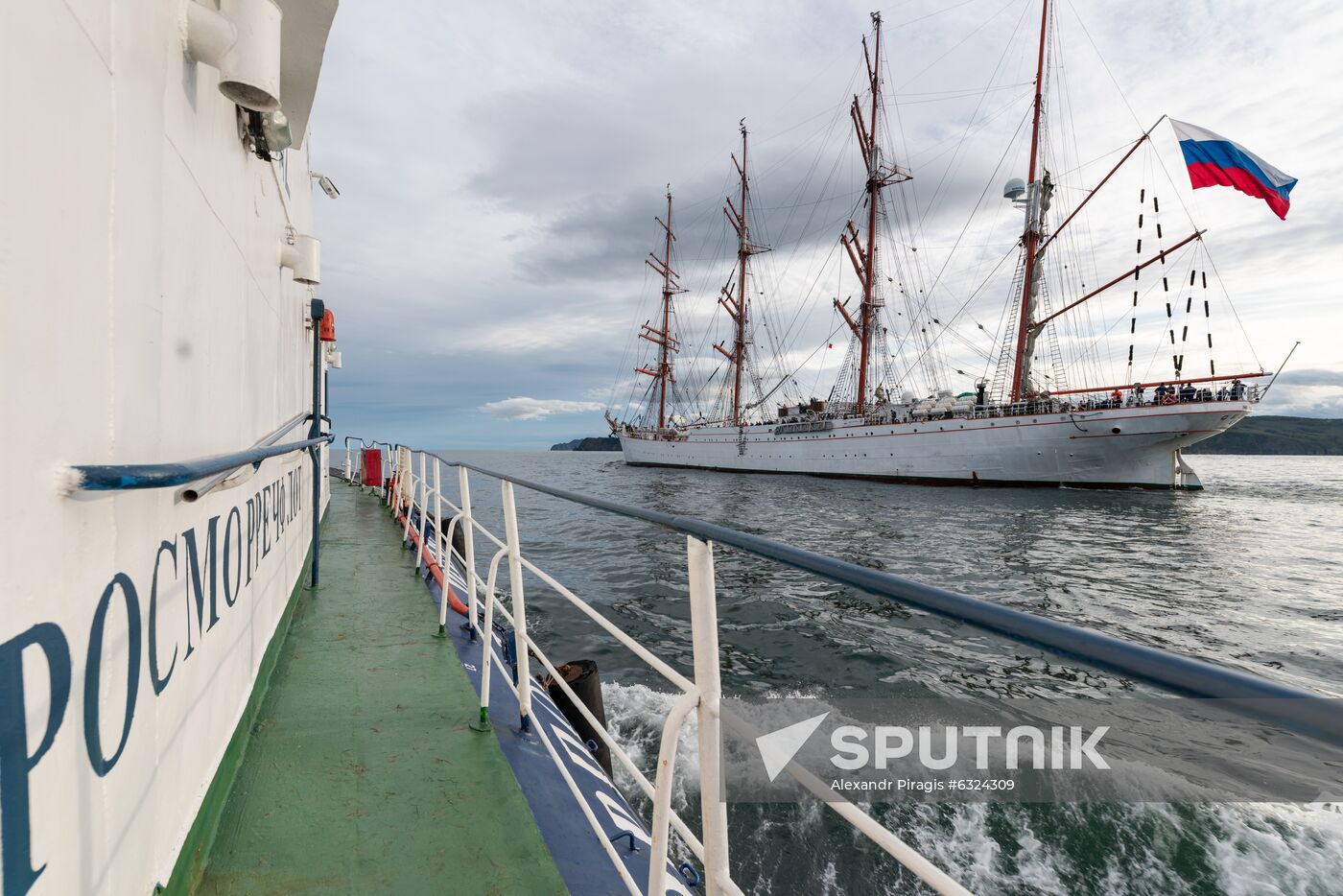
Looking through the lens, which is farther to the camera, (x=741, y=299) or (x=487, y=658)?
(x=741, y=299)

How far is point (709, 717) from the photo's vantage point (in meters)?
1.25

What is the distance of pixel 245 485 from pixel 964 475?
31873 mm

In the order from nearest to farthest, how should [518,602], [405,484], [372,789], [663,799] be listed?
[663,799] < [372,789] < [518,602] < [405,484]

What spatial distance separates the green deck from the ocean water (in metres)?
1.79

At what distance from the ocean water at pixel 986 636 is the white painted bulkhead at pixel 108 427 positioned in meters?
1.79

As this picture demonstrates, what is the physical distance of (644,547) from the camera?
13.0 m

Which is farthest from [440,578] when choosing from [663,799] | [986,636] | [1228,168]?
[1228,168]

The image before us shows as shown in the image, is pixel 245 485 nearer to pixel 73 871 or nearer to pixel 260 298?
pixel 260 298

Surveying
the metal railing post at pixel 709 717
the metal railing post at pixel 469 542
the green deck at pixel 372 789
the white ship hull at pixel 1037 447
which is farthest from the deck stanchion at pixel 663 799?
the white ship hull at pixel 1037 447

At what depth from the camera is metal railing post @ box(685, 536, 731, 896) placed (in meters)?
1.23

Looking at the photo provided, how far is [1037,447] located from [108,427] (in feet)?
107

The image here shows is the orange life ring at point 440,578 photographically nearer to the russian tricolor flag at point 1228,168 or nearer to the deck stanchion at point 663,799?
the deck stanchion at point 663,799

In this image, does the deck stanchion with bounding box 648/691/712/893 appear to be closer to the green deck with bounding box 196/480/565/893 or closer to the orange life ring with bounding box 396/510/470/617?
the green deck with bounding box 196/480/565/893

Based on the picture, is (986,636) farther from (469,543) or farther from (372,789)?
(372,789)
